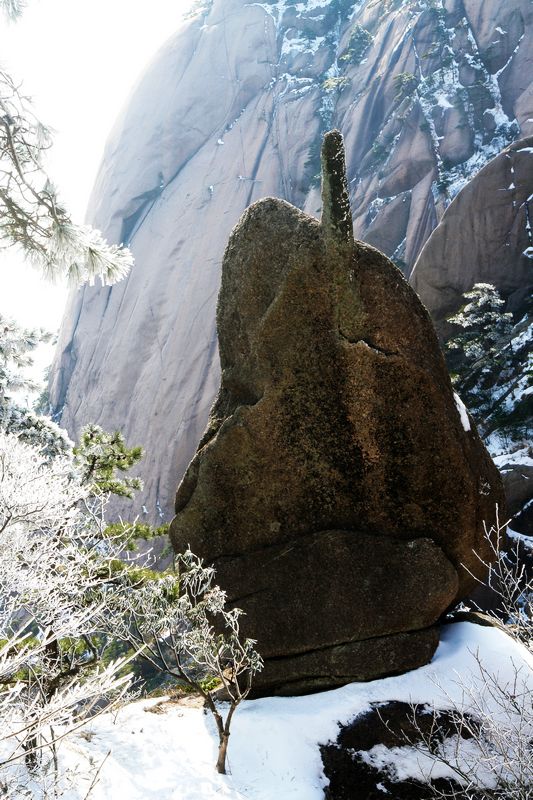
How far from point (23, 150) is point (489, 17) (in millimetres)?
35762

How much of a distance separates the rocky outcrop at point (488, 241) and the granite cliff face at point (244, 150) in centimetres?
92

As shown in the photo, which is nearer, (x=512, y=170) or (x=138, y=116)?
(x=512, y=170)

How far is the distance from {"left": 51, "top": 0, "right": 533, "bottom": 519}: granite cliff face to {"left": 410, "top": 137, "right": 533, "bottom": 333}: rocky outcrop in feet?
3.02

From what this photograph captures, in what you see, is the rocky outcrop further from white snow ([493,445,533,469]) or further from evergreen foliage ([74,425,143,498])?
evergreen foliage ([74,425,143,498])

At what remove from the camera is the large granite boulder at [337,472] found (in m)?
7.04

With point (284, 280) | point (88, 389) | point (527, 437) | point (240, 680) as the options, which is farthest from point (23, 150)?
point (88, 389)

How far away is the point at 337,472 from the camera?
7578mm

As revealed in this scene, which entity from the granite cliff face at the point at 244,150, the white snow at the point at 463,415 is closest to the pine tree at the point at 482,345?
the granite cliff face at the point at 244,150

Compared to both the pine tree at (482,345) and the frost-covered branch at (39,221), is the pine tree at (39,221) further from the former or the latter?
the pine tree at (482,345)

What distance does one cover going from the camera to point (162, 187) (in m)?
43.8

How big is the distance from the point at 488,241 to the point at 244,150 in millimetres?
25051

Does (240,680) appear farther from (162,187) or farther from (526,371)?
(162,187)

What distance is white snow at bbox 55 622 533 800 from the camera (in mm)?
5641

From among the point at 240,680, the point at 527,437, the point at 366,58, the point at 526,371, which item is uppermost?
the point at 366,58
